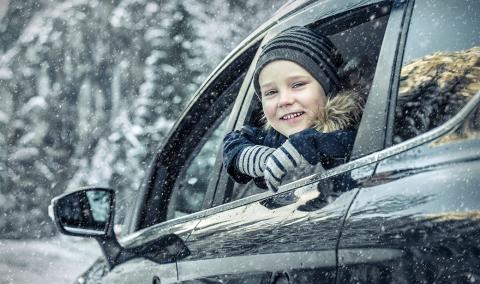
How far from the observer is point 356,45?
254cm

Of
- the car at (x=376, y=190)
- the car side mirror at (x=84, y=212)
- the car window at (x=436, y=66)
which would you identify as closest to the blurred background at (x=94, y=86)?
the car side mirror at (x=84, y=212)

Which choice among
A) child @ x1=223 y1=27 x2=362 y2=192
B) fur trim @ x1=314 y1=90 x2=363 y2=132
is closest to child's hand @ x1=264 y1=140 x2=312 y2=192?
child @ x1=223 y1=27 x2=362 y2=192

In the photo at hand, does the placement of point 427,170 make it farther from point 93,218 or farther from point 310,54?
point 93,218

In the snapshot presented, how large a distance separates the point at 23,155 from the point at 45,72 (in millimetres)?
2165

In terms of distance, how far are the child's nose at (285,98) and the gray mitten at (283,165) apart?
229mm

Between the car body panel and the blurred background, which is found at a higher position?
the blurred background

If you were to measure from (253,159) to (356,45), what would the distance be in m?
0.70

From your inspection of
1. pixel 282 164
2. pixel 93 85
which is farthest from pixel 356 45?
pixel 93 85

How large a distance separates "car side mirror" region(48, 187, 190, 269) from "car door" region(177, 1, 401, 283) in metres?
0.58

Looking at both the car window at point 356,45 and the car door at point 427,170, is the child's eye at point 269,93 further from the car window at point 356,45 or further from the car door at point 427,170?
the car door at point 427,170

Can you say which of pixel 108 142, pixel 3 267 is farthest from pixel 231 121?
pixel 108 142

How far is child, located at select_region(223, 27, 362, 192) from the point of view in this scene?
186 centimetres

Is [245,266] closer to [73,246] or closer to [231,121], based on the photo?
[231,121]

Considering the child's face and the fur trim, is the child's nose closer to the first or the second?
the child's face
